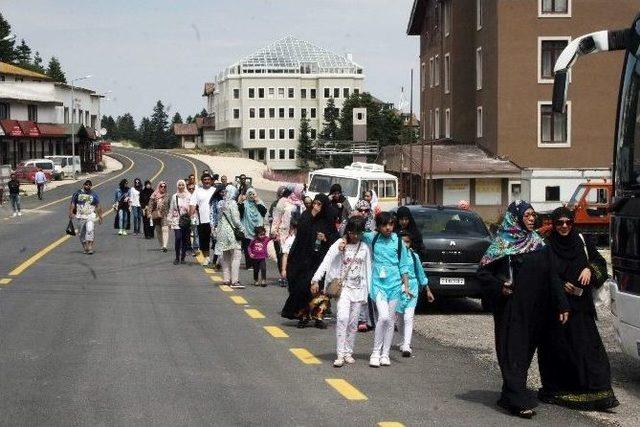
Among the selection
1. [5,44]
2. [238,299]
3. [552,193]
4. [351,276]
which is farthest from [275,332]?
[5,44]

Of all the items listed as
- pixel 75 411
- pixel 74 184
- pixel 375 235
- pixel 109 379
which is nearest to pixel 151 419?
pixel 75 411

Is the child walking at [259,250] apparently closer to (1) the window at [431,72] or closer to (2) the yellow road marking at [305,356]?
(2) the yellow road marking at [305,356]

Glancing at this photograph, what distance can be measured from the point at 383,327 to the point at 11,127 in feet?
313

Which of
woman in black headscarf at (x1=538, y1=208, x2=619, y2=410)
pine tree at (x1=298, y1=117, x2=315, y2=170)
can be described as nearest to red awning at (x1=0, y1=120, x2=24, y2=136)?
pine tree at (x1=298, y1=117, x2=315, y2=170)

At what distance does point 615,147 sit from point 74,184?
7976 centimetres

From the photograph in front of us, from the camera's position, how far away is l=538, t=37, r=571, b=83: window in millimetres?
53656

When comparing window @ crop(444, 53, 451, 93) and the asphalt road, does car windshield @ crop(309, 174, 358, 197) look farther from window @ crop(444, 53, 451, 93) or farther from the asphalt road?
the asphalt road

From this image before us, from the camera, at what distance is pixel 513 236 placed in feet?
31.6

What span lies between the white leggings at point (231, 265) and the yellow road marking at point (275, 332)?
5.53m

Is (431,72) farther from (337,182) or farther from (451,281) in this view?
(451,281)

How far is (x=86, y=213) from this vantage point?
2895cm

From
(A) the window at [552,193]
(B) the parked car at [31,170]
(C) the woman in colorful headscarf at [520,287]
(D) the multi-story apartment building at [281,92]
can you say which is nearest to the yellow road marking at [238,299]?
(C) the woman in colorful headscarf at [520,287]

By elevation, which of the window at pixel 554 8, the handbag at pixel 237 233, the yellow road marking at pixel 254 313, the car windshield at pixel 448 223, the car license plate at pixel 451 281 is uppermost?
the window at pixel 554 8

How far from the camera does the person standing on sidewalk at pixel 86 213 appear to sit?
95.0 ft
